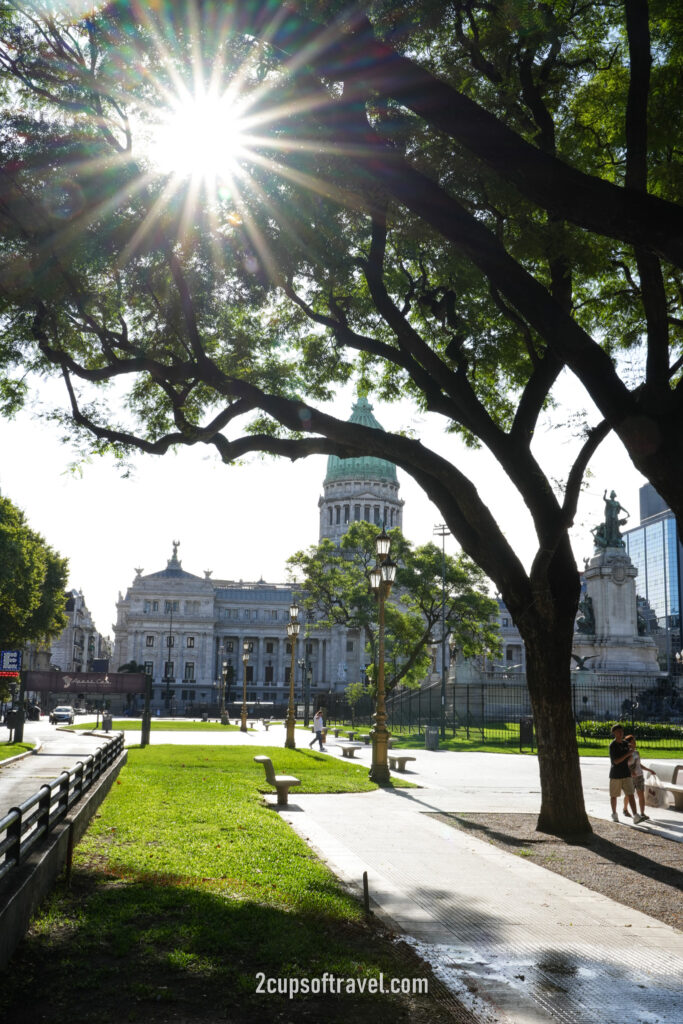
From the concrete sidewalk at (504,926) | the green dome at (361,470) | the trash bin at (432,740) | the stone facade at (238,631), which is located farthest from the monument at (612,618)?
the green dome at (361,470)

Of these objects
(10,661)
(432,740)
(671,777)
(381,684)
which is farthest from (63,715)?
(671,777)

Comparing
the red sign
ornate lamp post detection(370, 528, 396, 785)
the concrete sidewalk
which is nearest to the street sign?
the red sign

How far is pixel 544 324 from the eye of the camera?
9.66m

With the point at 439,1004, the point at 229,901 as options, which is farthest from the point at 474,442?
the point at 439,1004

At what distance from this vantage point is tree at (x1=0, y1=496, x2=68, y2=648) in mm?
40500

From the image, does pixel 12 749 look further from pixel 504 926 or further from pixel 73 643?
pixel 73 643

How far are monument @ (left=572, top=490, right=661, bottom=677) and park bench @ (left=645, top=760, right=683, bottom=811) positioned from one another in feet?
97.0

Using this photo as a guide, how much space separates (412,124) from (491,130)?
11.4ft

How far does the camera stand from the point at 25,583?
45.4m

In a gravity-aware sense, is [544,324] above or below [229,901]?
above

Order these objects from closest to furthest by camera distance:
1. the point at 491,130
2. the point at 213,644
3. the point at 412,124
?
1. the point at 491,130
2. the point at 412,124
3. the point at 213,644

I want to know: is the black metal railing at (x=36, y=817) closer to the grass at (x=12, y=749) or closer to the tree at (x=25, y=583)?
the grass at (x=12, y=749)

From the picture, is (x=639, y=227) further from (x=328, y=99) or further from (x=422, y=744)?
(x=422, y=744)

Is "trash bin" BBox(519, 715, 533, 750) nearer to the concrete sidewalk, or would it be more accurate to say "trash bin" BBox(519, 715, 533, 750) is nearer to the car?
the concrete sidewalk
